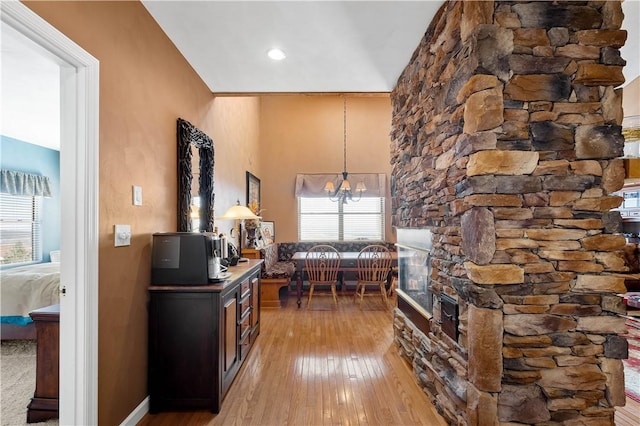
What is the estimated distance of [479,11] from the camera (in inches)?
63.4

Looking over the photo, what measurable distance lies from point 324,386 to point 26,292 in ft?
10.9

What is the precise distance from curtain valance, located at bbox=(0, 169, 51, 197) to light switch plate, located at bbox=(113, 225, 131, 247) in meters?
4.67

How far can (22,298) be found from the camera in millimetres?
3172

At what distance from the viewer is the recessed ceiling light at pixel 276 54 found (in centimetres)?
257

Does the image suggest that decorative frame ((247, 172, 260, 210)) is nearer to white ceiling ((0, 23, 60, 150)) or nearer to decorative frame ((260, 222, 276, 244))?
decorative frame ((260, 222, 276, 244))

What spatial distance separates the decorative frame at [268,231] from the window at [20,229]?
3852mm

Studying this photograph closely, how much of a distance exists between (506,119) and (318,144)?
497 centimetres

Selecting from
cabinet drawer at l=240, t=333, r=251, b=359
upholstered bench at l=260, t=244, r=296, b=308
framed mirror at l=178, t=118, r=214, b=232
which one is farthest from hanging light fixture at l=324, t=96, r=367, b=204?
cabinet drawer at l=240, t=333, r=251, b=359

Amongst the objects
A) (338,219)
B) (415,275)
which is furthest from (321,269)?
(415,275)

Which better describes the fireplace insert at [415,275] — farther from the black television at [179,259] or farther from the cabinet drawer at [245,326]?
the black television at [179,259]

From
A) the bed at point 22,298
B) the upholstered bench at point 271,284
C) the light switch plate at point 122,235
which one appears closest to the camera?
the light switch plate at point 122,235

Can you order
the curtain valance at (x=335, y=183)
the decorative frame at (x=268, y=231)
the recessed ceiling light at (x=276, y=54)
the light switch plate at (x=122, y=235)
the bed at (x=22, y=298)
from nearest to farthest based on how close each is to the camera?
the light switch plate at (x=122, y=235), the recessed ceiling light at (x=276, y=54), the bed at (x=22, y=298), the decorative frame at (x=268, y=231), the curtain valance at (x=335, y=183)

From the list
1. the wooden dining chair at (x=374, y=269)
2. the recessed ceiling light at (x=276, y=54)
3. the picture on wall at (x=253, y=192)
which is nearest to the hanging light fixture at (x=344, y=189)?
the wooden dining chair at (x=374, y=269)

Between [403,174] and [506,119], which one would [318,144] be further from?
[506,119]
